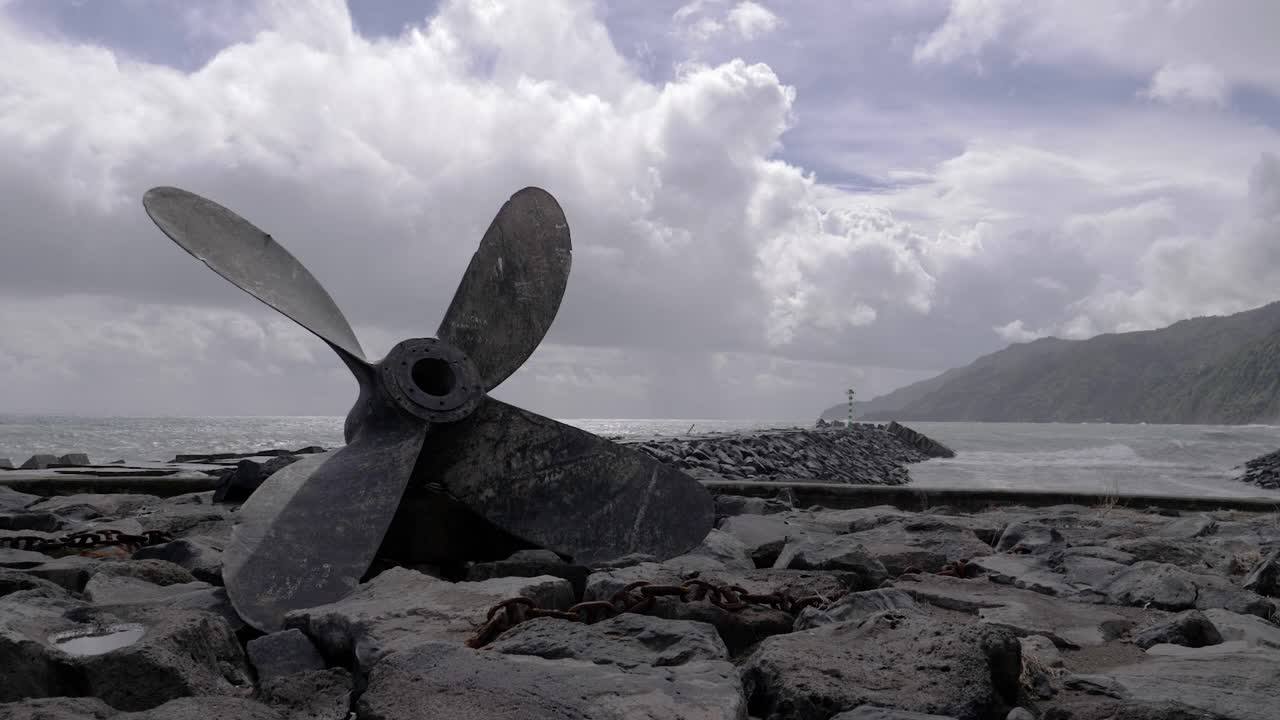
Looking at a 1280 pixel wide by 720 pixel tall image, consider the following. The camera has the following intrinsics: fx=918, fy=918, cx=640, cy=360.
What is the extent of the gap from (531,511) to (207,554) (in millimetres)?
1437

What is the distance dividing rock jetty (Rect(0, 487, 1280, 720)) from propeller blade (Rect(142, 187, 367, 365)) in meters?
1.15

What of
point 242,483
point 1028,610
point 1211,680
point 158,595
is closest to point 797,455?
point 242,483

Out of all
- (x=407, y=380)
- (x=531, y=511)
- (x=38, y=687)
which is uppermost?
(x=407, y=380)

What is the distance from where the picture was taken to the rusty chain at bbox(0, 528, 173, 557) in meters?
4.49

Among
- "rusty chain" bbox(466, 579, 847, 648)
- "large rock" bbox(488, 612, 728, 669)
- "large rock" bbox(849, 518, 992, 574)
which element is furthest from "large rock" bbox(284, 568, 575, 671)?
"large rock" bbox(849, 518, 992, 574)

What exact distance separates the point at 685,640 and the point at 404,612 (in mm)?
926

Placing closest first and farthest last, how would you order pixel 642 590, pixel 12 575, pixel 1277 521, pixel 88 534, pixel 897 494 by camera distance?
pixel 642 590, pixel 12 575, pixel 88 534, pixel 1277 521, pixel 897 494

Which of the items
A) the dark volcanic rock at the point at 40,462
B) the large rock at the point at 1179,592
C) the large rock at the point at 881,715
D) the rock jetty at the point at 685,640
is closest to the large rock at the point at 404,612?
the rock jetty at the point at 685,640

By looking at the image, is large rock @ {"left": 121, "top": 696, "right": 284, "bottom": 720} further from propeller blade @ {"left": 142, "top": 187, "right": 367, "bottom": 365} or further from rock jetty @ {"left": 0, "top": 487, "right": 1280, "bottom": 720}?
propeller blade @ {"left": 142, "top": 187, "right": 367, "bottom": 365}

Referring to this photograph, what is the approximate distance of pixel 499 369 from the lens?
4.64 meters

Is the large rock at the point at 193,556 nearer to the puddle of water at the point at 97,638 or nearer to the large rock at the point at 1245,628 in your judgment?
the puddle of water at the point at 97,638

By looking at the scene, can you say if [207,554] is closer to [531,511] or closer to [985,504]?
[531,511]

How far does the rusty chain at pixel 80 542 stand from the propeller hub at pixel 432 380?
4.95 ft

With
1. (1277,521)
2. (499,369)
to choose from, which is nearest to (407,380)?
(499,369)
